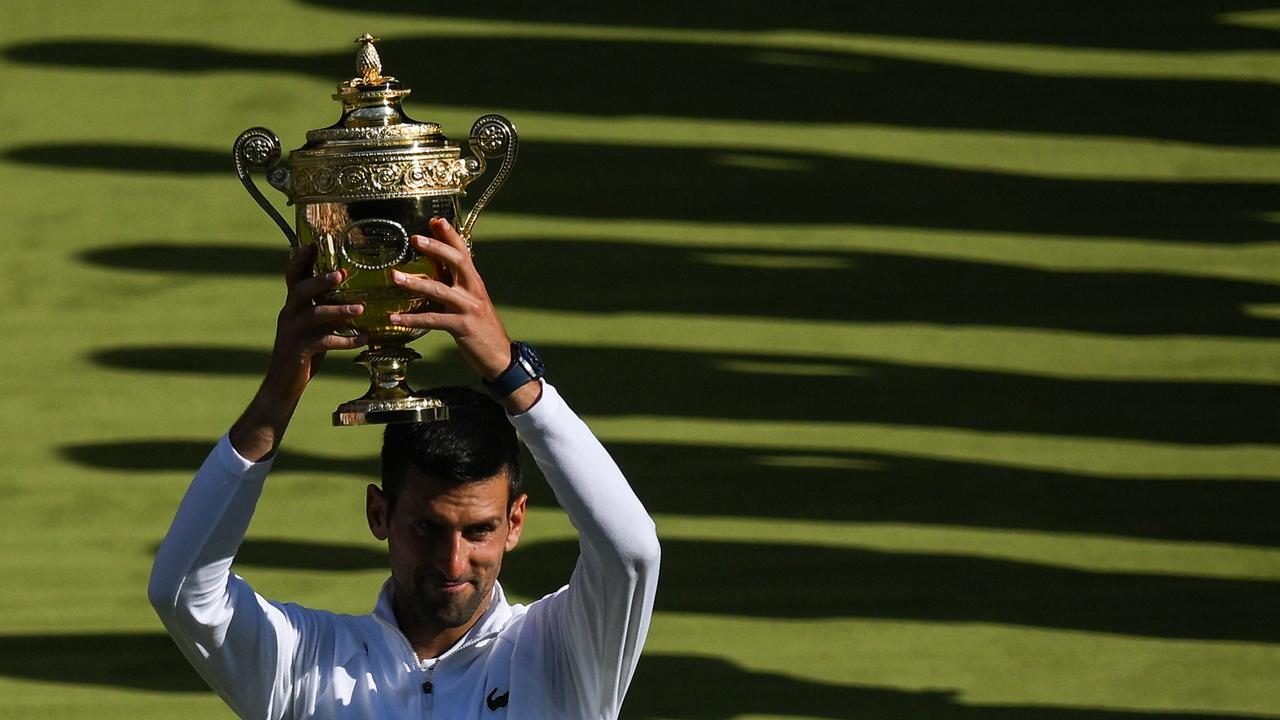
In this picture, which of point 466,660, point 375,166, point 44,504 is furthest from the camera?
point 44,504

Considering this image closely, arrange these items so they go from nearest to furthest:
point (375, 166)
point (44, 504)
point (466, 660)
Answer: point (375, 166), point (466, 660), point (44, 504)

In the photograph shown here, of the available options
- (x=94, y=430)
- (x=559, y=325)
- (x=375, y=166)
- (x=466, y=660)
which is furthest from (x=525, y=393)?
(x=94, y=430)

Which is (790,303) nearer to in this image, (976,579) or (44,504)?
(976,579)

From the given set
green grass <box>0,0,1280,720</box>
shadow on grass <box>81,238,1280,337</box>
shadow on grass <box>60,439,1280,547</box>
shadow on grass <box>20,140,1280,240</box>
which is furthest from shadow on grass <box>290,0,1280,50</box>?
shadow on grass <box>60,439,1280,547</box>

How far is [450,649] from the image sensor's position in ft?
9.29

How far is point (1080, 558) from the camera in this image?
13.2 feet

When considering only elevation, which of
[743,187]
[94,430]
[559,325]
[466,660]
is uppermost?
[743,187]

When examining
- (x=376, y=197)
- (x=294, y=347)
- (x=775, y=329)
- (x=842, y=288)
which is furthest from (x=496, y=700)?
(x=842, y=288)

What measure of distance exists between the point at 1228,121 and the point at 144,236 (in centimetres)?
245

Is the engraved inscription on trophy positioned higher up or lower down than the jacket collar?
higher up

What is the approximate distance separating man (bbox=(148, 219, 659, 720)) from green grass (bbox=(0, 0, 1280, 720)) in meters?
1.05

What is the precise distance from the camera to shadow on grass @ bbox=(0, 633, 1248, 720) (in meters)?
3.86

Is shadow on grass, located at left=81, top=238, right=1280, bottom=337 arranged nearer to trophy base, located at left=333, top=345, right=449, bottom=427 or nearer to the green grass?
the green grass

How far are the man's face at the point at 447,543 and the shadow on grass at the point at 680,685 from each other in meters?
1.24
